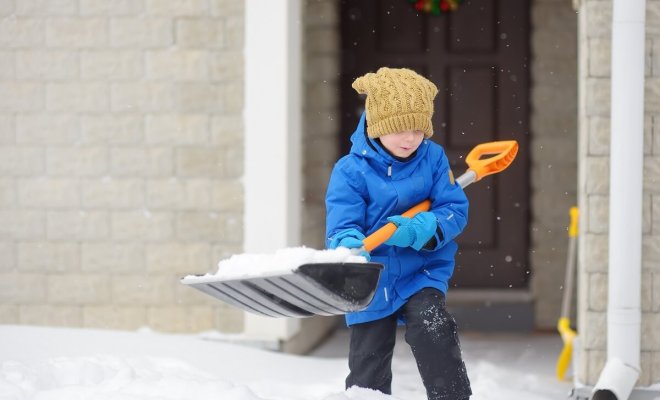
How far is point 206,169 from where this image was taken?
6.09 metres

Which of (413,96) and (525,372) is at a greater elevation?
(413,96)

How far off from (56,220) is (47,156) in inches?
14.3

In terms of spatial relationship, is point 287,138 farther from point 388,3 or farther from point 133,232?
point 388,3

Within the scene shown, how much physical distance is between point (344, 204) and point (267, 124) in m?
2.41

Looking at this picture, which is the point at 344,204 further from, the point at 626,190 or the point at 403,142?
the point at 626,190

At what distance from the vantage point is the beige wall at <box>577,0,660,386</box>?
5.17 meters

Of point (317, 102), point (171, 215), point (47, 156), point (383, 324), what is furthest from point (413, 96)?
point (317, 102)

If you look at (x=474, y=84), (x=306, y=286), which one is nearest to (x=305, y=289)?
(x=306, y=286)

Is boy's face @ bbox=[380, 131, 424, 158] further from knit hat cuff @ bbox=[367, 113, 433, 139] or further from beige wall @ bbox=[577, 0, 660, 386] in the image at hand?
beige wall @ bbox=[577, 0, 660, 386]

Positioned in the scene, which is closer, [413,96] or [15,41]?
[413,96]

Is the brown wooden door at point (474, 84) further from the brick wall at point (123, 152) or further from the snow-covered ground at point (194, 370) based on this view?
the brick wall at point (123, 152)

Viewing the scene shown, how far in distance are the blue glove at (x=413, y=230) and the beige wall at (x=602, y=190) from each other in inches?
73.2

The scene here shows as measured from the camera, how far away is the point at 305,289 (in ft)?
11.2

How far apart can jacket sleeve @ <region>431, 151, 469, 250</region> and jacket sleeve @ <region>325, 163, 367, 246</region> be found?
0.26 metres
